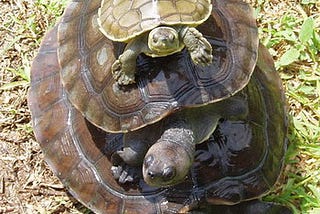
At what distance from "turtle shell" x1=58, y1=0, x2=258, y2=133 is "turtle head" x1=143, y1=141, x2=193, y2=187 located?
0.13 metres

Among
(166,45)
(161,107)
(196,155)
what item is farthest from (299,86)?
(166,45)

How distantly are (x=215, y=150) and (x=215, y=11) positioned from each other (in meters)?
0.63

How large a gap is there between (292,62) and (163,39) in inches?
60.8

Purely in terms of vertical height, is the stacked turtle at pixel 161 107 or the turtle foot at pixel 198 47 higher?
the turtle foot at pixel 198 47

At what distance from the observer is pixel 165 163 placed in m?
2.71

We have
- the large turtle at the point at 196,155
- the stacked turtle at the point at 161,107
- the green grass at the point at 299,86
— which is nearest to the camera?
the stacked turtle at the point at 161,107

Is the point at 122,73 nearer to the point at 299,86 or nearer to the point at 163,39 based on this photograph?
the point at 163,39

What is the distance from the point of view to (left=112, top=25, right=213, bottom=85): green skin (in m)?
2.51

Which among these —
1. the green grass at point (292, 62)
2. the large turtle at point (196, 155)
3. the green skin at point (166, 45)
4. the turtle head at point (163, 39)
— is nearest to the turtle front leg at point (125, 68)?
the green skin at point (166, 45)

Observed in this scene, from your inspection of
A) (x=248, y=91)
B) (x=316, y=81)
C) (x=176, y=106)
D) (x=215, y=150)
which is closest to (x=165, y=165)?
(x=176, y=106)

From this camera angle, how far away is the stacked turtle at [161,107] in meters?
2.68

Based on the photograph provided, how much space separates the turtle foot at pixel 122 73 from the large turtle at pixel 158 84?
0.04 metres

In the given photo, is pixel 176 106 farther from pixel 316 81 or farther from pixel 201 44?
pixel 316 81

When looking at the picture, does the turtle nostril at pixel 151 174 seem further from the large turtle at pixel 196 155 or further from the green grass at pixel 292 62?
the green grass at pixel 292 62
